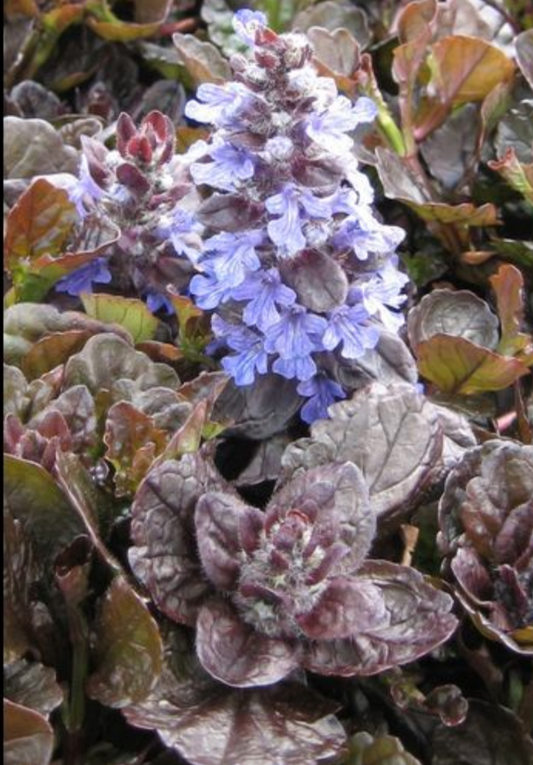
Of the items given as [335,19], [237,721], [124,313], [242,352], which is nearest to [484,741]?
[237,721]

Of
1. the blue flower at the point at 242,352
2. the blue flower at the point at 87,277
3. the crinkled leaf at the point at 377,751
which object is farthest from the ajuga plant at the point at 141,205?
the crinkled leaf at the point at 377,751

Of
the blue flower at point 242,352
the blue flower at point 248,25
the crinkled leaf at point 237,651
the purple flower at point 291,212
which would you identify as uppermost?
the blue flower at point 248,25

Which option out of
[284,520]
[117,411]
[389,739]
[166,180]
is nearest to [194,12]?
[166,180]

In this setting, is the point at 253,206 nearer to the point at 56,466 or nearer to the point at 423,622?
the point at 56,466

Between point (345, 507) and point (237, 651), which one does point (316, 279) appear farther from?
point (237, 651)

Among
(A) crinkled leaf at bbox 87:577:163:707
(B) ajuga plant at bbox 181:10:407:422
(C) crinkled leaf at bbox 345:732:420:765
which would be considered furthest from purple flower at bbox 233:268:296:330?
(C) crinkled leaf at bbox 345:732:420:765

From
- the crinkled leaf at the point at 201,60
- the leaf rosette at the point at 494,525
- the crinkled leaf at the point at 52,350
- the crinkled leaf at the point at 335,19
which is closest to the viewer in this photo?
the leaf rosette at the point at 494,525

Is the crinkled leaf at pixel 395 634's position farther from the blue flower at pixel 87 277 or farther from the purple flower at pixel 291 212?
the blue flower at pixel 87 277
